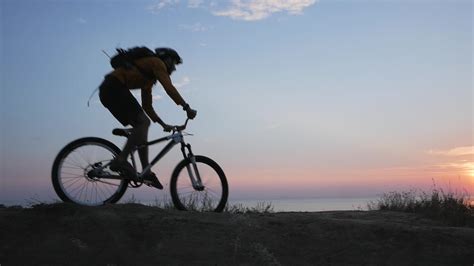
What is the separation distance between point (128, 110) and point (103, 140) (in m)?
0.53

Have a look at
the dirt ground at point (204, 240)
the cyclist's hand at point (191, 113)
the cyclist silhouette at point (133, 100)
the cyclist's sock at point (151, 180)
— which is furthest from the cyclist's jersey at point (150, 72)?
the dirt ground at point (204, 240)

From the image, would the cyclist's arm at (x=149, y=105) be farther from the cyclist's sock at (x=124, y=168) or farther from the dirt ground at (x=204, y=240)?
the dirt ground at (x=204, y=240)

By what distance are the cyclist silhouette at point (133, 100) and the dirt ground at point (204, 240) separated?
57 cm

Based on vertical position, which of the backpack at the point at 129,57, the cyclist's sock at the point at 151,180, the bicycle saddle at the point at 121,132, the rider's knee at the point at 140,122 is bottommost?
the cyclist's sock at the point at 151,180

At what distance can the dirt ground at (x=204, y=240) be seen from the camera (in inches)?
212

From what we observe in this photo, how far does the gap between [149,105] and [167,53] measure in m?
0.83

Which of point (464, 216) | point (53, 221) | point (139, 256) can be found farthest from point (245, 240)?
point (464, 216)

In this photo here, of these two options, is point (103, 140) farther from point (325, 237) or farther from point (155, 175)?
point (325, 237)

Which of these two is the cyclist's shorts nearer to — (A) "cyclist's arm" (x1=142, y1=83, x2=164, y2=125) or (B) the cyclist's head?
(A) "cyclist's arm" (x1=142, y1=83, x2=164, y2=125)

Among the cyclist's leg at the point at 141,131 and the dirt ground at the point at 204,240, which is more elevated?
the cyclist's leg at the point at 141,131

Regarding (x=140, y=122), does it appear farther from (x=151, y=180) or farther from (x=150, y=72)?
(x=151, y=180)

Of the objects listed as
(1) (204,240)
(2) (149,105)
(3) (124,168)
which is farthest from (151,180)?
(1) (204,240)

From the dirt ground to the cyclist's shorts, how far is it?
3.87 feet

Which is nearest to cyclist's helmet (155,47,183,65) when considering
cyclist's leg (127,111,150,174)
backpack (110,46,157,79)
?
backpack (110,46,157,79)
